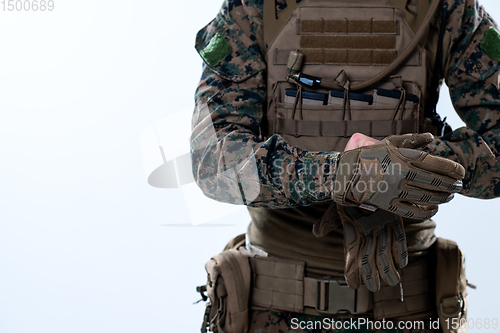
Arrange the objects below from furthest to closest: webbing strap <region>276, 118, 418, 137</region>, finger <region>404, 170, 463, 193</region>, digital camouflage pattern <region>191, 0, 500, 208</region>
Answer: webbing strap <region>276, 118, 418, 137</region> < digital camouflage pattern <region>191, 0, 500, 208</region> < finger <region>404, 170, 463, 193</region>

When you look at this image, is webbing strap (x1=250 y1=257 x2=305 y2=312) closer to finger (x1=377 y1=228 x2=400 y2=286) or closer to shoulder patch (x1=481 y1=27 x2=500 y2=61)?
finger (x1=377 y1=228 x2=400 y2=286)

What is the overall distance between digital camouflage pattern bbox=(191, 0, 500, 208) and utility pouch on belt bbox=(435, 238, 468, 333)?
0.16m

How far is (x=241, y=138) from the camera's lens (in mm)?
1008

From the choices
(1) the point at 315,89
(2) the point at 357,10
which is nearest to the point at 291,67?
(1) the point at 315,89

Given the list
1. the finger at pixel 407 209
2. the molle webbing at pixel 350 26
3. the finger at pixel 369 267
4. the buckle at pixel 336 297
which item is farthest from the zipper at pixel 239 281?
the molle webbing at pixel 350 26

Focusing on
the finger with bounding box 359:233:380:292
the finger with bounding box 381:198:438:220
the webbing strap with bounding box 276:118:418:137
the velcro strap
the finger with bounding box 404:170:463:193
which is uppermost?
the webbing strap with bounding box 276:118:418:137

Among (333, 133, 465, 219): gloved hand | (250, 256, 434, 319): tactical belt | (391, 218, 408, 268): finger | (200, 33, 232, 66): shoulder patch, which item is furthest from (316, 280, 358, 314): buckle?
(200, 33, 232, 66): shoulder patch

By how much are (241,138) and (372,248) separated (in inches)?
12.6

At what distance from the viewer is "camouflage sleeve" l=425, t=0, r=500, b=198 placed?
99 cm

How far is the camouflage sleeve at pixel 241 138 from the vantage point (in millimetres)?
936

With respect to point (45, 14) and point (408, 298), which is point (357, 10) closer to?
point (408, 298)

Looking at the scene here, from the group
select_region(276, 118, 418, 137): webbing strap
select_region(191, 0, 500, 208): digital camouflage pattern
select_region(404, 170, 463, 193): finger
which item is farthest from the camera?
select_region(276, 118, 418, 137): webbing strap

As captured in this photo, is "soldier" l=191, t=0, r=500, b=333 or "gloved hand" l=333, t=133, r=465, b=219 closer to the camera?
"gloved hand" l=333, t=133, r=465, b=219

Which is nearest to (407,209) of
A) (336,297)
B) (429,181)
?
(429,181)
